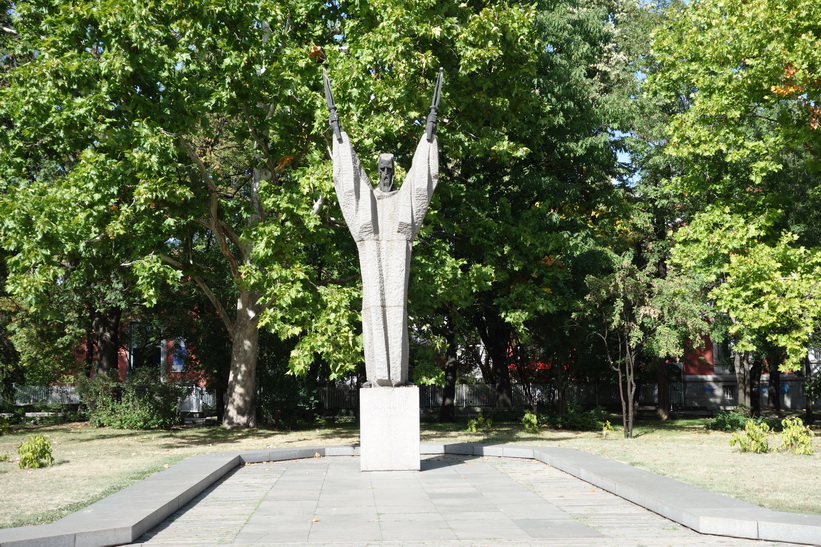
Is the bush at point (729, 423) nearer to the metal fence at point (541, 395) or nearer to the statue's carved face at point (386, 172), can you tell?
the metal fence at point (541, 395)

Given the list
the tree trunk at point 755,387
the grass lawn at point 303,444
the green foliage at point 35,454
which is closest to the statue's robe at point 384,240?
the grass lawn at point 303,444

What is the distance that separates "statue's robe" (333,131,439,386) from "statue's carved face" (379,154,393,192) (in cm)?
14

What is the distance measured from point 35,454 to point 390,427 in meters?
6.12

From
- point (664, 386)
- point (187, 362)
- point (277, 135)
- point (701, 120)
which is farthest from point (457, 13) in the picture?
point (664, 386)

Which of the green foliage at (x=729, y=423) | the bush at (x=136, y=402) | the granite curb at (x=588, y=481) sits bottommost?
the green foliage at (x=729, y=423)

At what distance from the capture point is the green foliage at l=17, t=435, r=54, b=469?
13508 mm

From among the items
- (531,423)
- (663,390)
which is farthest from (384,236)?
(663,390)

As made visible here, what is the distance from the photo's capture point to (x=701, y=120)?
2086 centimetres

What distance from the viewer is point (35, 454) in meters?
13.7

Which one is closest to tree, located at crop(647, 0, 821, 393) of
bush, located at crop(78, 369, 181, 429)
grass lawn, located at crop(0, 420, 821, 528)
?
grass lawn, located at crop(0, 420, 821, 528)

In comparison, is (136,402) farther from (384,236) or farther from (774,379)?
(774,379)

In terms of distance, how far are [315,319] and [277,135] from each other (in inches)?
187

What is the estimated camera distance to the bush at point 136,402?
23.7 m

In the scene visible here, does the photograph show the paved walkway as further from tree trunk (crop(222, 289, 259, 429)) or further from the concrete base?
tree trunk (crop(222, 289, 259, 429))
